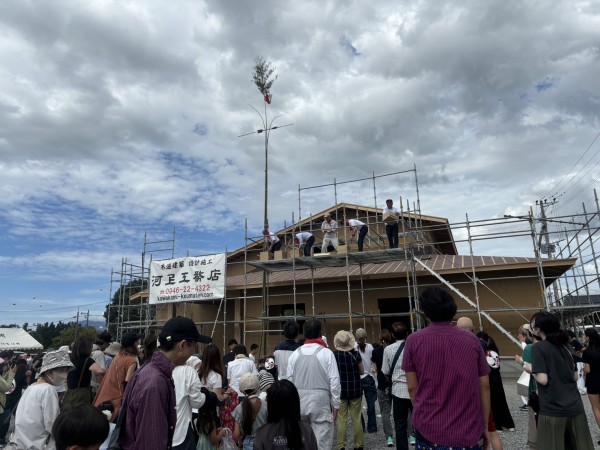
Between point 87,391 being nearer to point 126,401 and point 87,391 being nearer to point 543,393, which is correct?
point 126,401

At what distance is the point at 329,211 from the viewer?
50.2 feet

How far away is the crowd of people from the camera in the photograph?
2.26 metres

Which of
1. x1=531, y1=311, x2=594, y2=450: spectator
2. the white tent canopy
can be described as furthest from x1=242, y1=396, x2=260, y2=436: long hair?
the white tent canopy

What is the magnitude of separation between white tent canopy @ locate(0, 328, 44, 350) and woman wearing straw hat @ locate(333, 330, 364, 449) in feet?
84.7

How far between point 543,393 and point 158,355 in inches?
121

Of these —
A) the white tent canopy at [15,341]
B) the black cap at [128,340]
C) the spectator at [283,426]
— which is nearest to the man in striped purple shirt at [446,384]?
the spectator at [283,426]

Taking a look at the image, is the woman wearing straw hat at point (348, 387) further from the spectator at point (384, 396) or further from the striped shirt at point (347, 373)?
the spectator at point (384, 396)

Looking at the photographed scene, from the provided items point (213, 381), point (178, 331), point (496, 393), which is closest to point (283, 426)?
point (178, 331)

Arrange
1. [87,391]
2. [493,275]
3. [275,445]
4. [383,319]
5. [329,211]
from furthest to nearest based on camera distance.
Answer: [329,211] < [383,319] < [493,275] < [87,391] < [275,445]

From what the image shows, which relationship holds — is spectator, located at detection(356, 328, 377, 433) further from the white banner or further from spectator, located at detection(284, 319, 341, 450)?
the white banner

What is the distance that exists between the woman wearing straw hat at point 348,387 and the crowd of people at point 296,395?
0.5 inches

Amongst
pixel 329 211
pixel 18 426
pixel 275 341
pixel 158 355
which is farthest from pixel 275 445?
pixel 329 211

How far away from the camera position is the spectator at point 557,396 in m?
3.15

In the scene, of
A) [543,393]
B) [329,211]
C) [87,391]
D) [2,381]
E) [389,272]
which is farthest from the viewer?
[329,211]
